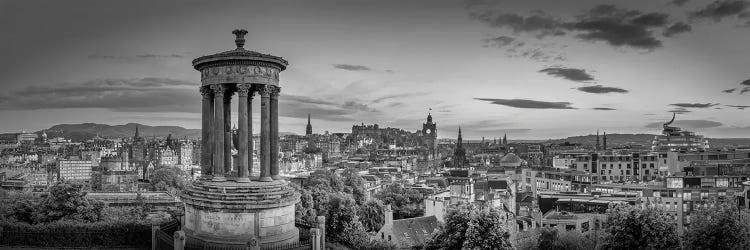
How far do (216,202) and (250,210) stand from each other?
1.32m

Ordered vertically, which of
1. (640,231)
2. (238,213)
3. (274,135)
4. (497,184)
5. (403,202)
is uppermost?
(274,135)

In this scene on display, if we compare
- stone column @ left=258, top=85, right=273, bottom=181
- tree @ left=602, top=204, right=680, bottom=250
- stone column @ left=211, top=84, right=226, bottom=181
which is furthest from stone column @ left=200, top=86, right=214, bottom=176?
tree @ left=602, top=204, right=680, bottom=250

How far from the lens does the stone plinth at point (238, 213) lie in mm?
21625

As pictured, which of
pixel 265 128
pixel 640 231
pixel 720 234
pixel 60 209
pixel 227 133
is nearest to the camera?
pixel 265 128

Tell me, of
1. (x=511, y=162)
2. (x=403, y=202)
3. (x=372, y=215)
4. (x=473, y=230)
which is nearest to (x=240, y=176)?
(x=473, y=230)

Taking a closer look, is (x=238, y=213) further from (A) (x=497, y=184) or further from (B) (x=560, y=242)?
(A) (x=497, y=184)

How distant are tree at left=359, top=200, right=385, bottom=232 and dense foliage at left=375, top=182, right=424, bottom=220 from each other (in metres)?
9.04

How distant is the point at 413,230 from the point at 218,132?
35.1 metres

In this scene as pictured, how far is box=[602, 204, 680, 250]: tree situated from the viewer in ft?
113

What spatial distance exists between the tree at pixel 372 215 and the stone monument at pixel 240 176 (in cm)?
3346

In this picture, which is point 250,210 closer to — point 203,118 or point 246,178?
point 246,178

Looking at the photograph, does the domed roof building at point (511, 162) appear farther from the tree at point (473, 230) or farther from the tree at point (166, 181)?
the tree at point (473, 230)

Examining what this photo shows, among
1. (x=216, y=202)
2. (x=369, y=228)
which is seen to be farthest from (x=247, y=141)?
(x=369, y=228)

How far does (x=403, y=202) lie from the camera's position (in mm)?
72875
